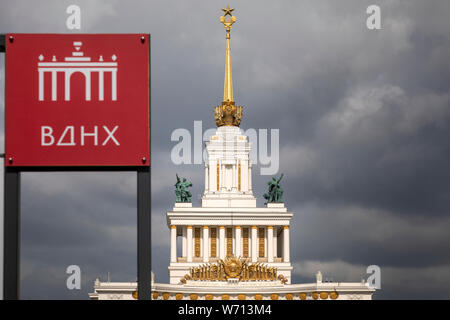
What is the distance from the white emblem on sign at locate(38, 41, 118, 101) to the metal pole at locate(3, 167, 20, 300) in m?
1.68

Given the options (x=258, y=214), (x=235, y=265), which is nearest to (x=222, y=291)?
(x=235, y=265)

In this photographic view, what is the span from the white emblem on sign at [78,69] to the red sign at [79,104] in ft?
0.05

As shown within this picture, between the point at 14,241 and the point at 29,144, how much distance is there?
1.50 meters

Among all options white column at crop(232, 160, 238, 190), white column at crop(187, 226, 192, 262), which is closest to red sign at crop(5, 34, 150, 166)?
white column at crop(187, 226, 192, 262)

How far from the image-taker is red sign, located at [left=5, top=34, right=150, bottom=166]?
14.5 meters

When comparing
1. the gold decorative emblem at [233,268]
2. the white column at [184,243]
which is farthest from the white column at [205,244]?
the gold decorative emblem at [233,268]

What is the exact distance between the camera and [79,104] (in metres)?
14.6

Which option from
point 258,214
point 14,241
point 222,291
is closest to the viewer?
point 14,241

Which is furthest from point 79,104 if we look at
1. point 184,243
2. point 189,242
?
point 184,243

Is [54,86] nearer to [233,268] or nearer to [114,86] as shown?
[114,86]

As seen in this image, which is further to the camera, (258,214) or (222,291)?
(258,214)

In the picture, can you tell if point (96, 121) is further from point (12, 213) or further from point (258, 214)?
point (258, 214)

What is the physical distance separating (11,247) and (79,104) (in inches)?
91.8
